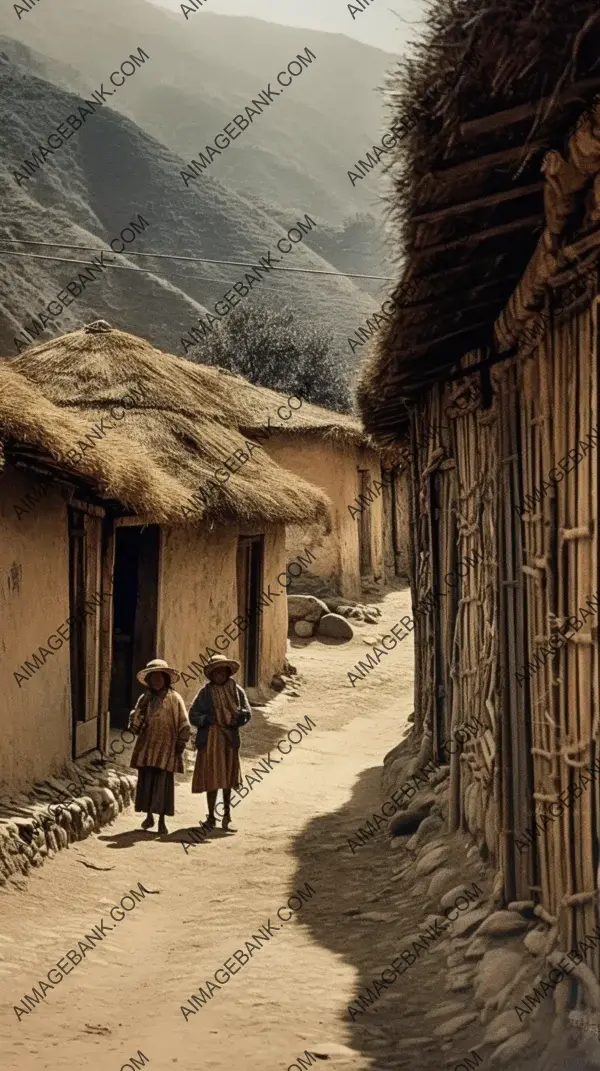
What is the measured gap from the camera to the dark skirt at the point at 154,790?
880 cm

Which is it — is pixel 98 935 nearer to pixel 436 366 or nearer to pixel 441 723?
pixel 441 723

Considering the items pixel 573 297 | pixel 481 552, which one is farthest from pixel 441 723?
pixel 573 297

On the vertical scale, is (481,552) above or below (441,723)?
above

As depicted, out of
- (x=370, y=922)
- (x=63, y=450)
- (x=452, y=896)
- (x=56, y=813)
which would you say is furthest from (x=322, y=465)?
(x=452, y=896)

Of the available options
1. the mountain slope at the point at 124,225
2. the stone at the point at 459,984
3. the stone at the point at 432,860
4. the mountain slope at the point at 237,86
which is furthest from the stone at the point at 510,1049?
the mountain slope at the point at 237,86

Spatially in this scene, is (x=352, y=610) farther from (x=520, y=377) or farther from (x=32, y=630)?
(x=520, y=377)

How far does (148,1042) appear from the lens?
180 inches

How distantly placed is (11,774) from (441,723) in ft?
9.73

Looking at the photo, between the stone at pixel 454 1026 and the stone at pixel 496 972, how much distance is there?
0.10m

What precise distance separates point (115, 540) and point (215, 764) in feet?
Result: 10.0

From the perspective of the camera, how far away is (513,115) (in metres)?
3.96

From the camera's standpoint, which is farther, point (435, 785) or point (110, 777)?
point (110, 777)

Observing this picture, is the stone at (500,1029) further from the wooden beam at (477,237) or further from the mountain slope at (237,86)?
the mountain slope at (237,86)

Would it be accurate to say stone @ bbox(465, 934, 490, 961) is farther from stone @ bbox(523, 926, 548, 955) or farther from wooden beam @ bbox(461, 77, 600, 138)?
wooden beam @ bbox(461, 77, 600, 138)
